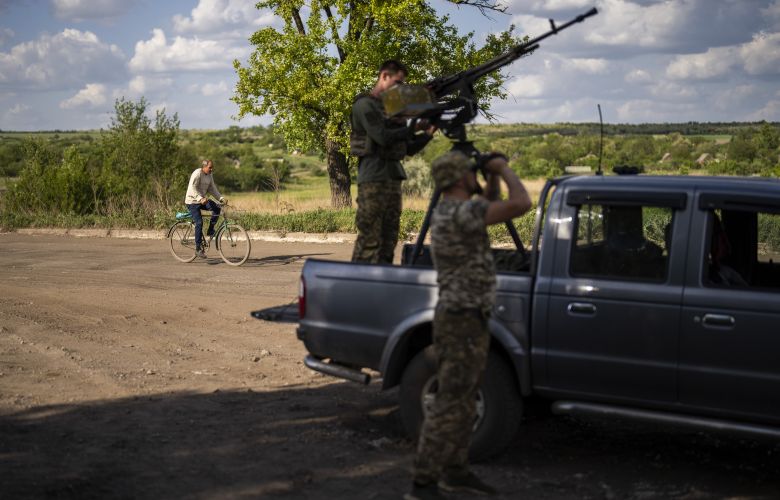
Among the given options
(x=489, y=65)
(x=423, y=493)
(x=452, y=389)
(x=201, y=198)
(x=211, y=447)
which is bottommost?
(x=211, y=447)

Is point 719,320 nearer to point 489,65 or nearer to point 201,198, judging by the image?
point 489,65

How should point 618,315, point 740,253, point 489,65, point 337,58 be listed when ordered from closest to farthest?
point 618,315 < point 740,253 < point 489,65 < point 337,58

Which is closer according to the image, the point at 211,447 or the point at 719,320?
the point at 719,320

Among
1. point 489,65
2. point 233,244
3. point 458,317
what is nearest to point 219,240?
point 233,244

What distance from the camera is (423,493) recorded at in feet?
17.6

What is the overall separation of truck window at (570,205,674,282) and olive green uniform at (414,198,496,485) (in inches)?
35.8

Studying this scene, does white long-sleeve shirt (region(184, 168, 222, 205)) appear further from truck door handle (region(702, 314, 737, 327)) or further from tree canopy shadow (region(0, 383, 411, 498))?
truck door handle (region(702, 314, 737, 327))

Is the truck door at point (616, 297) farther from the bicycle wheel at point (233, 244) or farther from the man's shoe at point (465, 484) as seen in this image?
the bicycle wheel at point (233, 244)

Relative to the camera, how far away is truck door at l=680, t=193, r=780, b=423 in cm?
536

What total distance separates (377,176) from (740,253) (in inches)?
123

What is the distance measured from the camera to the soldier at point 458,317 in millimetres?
5277

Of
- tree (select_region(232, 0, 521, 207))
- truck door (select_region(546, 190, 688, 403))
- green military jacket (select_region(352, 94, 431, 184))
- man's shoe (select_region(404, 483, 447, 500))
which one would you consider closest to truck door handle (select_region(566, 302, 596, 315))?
truck door (select_region(546, 190, 688, 403))

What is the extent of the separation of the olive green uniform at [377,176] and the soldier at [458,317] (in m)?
2.51

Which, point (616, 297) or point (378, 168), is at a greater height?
point (378, 168)
